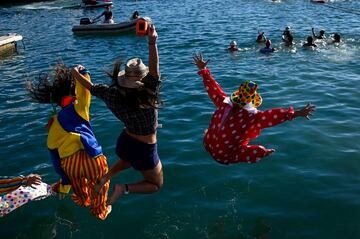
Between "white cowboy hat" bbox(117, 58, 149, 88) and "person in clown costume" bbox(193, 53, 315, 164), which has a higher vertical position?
"white cowboy hat" bbox(117, 58, 149, 88)

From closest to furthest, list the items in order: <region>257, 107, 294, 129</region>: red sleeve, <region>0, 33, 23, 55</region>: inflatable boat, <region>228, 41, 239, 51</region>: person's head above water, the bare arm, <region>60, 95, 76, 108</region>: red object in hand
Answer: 1. the bare arm
2. <region>60, 95, 76, 108</region>: red object in hand
3. <region>257, 107, 294, 129</region>: red sleeve
4. <region>228, 41, 239, 51</region>: person's head above water
5. <region>0, 33, 23, 55</region>: inflatable boat

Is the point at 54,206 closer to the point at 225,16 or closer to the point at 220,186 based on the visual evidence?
the point at 220,186

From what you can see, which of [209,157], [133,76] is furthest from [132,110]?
[209,157]

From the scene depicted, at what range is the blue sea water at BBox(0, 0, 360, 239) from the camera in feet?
24.1

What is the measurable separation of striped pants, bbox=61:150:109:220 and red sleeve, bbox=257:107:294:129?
8.57 ft

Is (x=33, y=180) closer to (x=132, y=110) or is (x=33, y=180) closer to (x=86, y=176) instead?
(x=86, y=176)

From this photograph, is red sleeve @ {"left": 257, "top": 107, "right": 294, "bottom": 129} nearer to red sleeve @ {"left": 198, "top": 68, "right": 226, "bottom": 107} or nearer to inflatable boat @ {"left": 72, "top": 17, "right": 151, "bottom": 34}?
red sleeve @ {"left": 198, "top": 68, "right": 226, "bottom": 107}

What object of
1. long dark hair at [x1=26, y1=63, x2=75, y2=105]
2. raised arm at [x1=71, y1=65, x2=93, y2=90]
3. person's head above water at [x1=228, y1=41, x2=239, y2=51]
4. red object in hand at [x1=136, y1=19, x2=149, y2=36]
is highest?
red object in hand at [x1=136, y1=19, x2=149, y2=36]

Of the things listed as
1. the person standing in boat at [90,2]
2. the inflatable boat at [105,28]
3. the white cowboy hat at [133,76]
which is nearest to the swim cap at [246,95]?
the white cowboy hat at [133,76]

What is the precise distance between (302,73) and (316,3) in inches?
771

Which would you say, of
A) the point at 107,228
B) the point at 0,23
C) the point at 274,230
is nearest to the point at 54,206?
the point at 107,228

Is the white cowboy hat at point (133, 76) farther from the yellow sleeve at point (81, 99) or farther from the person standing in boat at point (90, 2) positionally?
the person standing in boat at point (90, 2)

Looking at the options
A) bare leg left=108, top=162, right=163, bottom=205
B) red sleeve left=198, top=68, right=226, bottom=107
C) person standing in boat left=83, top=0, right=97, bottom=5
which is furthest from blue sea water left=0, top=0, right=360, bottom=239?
person standing in boat left=83, top=0, right=97, bottom=5

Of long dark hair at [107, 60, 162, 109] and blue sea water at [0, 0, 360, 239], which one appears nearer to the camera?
long dark hair at [107, 60, 162, 109]
